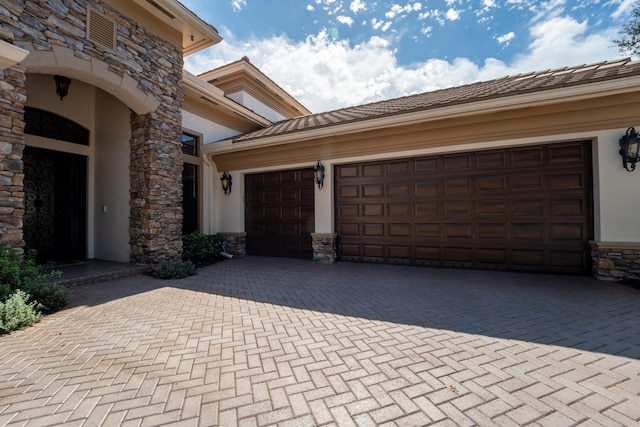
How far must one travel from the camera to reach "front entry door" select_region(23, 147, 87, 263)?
23.7 ft

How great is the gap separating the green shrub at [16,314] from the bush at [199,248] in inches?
167

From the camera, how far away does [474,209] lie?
22.1ft

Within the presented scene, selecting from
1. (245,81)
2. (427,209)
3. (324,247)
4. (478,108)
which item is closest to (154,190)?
(324,247)

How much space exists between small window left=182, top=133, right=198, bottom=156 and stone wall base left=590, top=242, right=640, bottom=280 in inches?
424

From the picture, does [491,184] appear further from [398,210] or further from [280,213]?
[280,213]

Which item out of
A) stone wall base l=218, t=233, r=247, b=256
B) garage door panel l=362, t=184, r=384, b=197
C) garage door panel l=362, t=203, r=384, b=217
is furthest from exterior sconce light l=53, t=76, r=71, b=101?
garage door panel l=362, t=203, r=384, b=217

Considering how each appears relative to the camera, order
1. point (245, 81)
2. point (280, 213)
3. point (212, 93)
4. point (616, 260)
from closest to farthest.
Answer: point (616, 260)
point (212, 93)
point (280, 213)
point (245, 81)

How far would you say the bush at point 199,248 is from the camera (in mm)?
→ 8148

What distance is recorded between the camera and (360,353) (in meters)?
2.94

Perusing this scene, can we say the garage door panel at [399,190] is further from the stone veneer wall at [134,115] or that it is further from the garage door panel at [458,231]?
the stone veneer wall at [134,115]

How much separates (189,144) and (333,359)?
8709 mm

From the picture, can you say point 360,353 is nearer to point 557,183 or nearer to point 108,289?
point 108,289

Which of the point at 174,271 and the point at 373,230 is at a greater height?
the point at 373,230

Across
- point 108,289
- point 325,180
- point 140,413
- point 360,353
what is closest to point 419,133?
point 325,180
